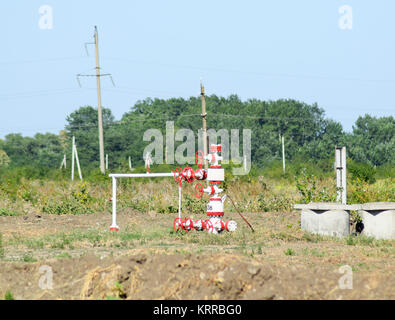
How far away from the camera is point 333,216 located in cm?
1352

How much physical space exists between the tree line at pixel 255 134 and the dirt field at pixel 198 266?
203 feet

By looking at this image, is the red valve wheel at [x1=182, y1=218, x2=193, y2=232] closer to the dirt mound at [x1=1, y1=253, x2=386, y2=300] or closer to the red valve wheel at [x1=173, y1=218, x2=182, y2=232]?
the red valve wheel at [x1=173, y1=218, x2=182, y2=232]

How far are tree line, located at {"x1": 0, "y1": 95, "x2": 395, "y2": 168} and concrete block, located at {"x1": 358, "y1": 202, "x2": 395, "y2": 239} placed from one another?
6054 centimetres

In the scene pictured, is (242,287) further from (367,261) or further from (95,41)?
(95,41)

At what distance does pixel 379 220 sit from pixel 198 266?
22.5 ft

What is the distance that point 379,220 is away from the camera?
1337 centimetres

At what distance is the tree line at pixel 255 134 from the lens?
7844cm

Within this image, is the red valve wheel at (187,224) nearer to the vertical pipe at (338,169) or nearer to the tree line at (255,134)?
the vertical pipe at (338,169)

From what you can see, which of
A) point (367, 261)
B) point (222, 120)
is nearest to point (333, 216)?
point (367, 261)
